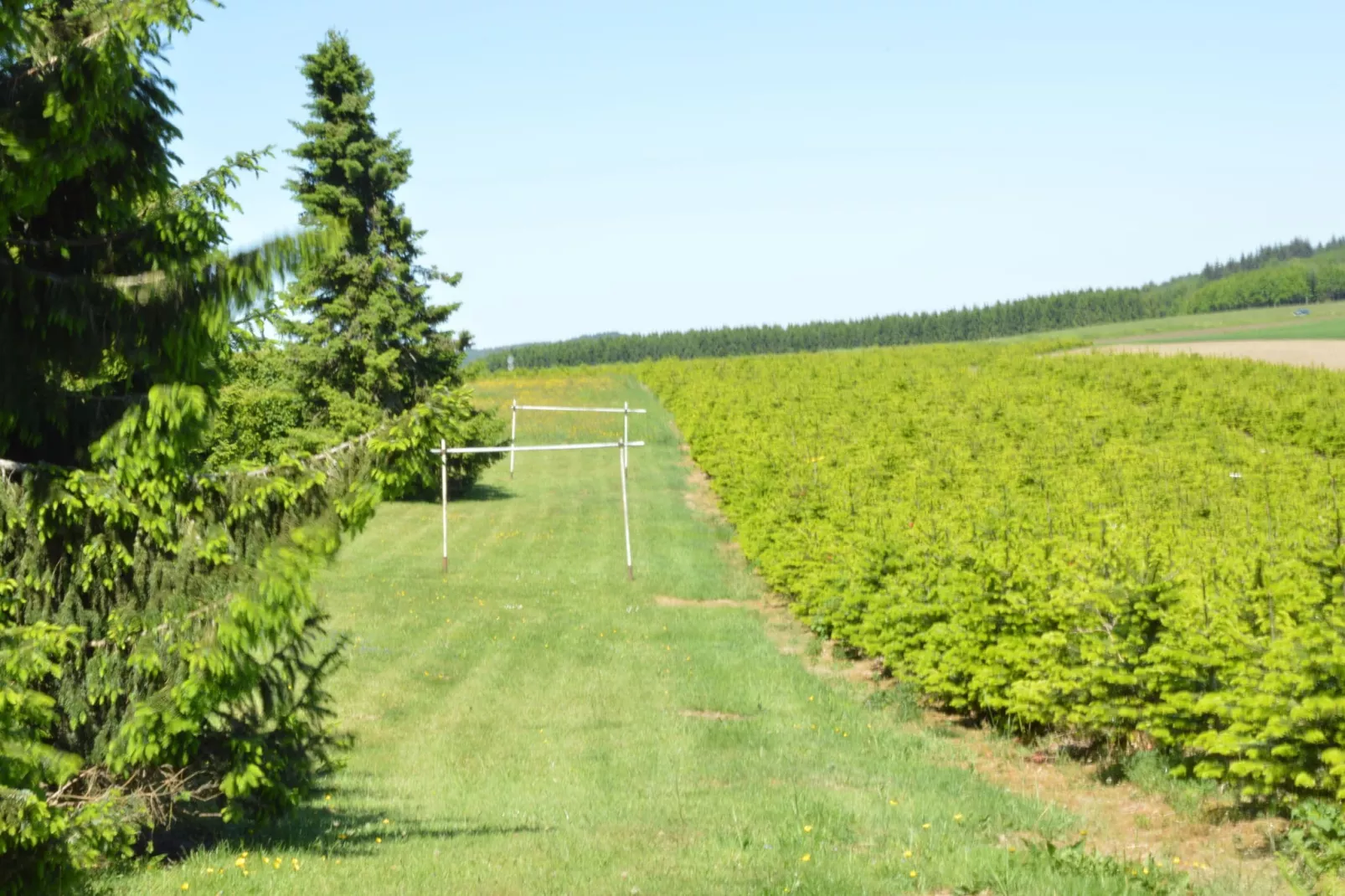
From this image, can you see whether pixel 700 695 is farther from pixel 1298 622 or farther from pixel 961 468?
pixel 961 468

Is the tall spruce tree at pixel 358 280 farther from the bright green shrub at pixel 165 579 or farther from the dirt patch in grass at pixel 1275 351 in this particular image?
the dirt patch in grass at pixel 1275 351

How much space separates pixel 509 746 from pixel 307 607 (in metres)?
6.30

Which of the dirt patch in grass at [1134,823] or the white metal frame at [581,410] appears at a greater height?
the white metal frame at [581,410]

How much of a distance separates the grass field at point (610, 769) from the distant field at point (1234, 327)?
71.6 metres

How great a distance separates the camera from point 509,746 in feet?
42.8

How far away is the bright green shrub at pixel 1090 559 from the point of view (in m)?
9.30

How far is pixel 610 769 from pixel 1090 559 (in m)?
5.17

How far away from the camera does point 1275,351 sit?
65.5m

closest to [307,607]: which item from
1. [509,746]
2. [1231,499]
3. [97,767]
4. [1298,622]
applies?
[97,767]

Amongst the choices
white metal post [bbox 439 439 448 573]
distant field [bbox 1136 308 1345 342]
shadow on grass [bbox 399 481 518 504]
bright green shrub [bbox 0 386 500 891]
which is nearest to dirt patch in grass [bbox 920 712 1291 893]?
white metal post [bbox 439 439 448 573]

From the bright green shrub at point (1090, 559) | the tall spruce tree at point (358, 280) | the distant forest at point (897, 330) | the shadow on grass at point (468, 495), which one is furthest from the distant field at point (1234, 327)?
the tall spruce tree at point (358, 280)

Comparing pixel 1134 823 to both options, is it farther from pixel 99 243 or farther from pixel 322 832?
pixel 99 243

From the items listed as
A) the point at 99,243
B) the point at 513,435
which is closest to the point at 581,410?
the point at 513,435

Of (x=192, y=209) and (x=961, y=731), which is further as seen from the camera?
(x=961, y=731)
